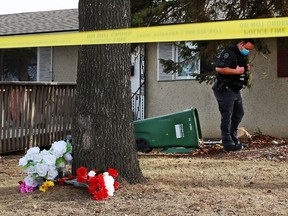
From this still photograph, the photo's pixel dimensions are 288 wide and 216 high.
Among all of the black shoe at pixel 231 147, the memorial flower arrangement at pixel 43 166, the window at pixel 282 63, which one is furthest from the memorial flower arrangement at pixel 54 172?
the window at pixel 282 63

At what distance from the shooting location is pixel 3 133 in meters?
8.05

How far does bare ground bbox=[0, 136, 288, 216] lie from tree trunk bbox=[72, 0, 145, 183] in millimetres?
283

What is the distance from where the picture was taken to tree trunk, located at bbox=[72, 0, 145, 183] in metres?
4.54

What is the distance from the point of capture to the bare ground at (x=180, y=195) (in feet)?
12.8

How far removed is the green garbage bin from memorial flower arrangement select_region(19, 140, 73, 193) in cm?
313

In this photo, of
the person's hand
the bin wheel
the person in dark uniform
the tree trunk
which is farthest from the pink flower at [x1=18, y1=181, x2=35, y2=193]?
the person's hand

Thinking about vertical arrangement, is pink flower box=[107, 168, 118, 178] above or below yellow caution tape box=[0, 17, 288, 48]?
below

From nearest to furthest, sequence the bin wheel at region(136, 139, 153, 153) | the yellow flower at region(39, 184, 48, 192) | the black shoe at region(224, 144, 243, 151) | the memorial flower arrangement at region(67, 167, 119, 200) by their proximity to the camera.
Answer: the memorial flower arrangement at region(67, 167, 119, 200)
the yellow flower at region(39, 184, 48, 192)
the black shoe at region(224, 144, 243, 151)
the bin wheel at region(136, 139, 153, 153)

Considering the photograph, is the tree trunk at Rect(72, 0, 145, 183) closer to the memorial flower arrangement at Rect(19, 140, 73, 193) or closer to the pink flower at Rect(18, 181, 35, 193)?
the memorial flower arrangement at Rect(19, 140, 73, 193)

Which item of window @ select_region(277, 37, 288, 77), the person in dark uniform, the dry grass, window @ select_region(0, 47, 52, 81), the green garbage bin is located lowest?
the dry grass

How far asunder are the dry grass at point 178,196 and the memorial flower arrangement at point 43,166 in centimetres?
12

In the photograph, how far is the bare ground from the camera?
390 centimetres

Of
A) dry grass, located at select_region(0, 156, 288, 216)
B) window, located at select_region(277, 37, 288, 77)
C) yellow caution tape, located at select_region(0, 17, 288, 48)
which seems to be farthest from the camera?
window, located at select_region(277, 37, 288, 77)

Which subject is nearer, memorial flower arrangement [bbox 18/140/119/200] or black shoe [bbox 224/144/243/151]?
memorial flower arrangement [bbox 18/140/119/200]
